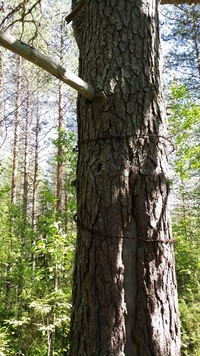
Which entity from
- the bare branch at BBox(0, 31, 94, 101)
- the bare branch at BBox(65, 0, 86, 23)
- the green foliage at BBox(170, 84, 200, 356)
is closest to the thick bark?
the bare branch at BBox(0, 31, 94, 101)

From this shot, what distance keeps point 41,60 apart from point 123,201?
70cm

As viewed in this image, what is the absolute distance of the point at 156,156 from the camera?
1.59 m

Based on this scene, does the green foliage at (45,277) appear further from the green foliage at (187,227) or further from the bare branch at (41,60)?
the green foliage at (187,227)

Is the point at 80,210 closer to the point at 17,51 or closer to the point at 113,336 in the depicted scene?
the point at 113,336

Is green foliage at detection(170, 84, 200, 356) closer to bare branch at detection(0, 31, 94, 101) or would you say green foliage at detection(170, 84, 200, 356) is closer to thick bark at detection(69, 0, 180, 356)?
thick bark at detection(69, 0, 180, 356)

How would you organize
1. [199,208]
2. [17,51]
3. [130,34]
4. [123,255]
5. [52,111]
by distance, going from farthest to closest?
1. [52,111]
2. [199,208]
3. [130,34]
4. [123,255]
5. [17,51]

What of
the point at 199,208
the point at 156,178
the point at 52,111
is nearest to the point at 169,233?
the point at 156,178

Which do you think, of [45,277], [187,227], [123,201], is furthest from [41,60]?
[187,227]

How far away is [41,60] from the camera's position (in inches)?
54.0

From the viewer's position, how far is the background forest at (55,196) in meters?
4.29

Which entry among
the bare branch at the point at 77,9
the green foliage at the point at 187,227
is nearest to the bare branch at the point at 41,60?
the bare branch at the point at 77,9

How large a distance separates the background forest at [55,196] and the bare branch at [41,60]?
157cm

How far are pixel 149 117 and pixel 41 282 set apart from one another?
4675mm

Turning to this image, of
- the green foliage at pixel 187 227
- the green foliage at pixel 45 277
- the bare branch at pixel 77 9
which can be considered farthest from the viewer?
the green foliage at pixel 187 227
